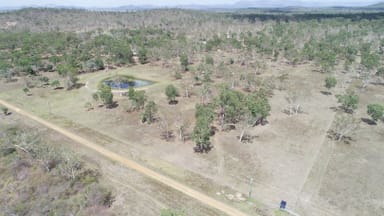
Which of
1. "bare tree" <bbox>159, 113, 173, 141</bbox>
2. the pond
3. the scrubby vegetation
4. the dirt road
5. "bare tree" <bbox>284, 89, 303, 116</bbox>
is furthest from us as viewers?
the pond

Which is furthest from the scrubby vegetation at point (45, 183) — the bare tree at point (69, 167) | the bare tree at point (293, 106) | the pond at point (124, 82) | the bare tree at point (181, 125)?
the bare tree at point (293, 106)

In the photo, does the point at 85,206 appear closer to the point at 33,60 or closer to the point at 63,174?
the point at 63,174

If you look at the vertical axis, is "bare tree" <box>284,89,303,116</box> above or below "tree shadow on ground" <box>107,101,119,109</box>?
above

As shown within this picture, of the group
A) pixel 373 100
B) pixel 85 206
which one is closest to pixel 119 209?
pixel 85 206

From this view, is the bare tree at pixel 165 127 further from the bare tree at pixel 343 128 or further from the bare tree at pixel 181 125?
the bare tree at pixel 343 128

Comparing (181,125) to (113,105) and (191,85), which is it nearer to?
(113,105)

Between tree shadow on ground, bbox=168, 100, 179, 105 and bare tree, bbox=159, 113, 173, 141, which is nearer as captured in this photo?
bare tree, bbox=159, 113, 173, 141

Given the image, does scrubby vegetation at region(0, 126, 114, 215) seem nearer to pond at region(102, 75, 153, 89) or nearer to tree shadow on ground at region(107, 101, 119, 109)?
tree shadow on ground at region(107, 101, 119, 109)

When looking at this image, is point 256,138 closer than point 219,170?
No

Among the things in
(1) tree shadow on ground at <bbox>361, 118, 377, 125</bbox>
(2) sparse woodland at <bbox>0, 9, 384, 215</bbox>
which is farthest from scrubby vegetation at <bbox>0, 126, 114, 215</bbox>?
(1) tree shadow on ground at <bbox>361, 118, 377, 125</bbox>
